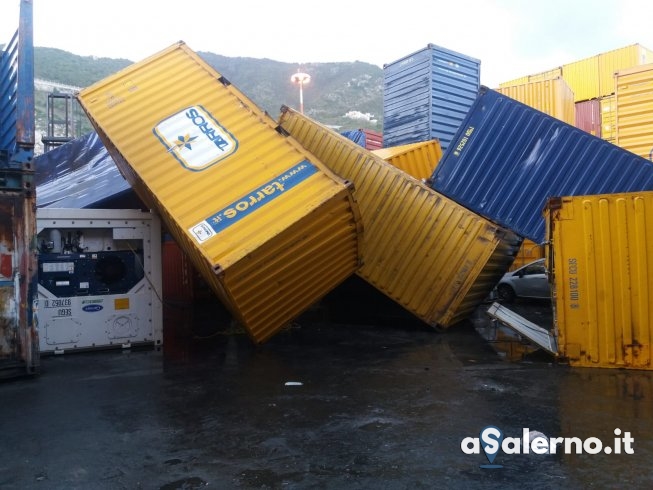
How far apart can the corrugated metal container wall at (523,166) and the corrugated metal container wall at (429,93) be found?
6247 millimetres

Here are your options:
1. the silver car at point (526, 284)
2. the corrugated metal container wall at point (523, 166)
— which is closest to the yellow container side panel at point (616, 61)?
the silver car at point (526, 284)

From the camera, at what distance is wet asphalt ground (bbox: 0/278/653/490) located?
371 centimetres

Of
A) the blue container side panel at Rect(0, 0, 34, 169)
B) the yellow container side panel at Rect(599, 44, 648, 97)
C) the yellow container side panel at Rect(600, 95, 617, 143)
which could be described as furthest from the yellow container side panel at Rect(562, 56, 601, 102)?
the blue container side panel at Rect(0, 0, 34, 169)

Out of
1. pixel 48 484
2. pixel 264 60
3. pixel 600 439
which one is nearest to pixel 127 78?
pixel 48 484

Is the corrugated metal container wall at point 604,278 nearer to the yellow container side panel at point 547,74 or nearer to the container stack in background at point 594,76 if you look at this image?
the container stack in background at point 594,76

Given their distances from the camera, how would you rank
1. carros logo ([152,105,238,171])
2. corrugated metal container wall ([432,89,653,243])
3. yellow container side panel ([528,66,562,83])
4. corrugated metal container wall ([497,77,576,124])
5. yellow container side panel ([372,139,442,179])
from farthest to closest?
yellow container side panel ([528,66,562,83]) < corrugated metal container wall ([497,77,576,124]) < yellow container side panel ([372,139,442,179]) < corrugated metal container wall ([432,89,653,243]) < carros logo ([152,105,238,171])

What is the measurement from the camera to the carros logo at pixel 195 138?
7.39 m

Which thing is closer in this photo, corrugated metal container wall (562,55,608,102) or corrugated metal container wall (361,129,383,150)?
corrugated metal container wall (562,55,608,102)

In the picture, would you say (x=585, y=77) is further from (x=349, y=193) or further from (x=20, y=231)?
(x=20, y=231)

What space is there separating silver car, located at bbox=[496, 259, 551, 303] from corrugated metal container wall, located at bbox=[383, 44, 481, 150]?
4851 millimetres

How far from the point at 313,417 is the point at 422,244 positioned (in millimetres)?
5168

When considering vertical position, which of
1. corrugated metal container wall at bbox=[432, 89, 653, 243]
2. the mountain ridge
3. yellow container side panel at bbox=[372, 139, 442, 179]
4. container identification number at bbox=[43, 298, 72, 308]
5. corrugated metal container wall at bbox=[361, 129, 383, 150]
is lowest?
container identification number at bbox=[43, 298, 72, 308]

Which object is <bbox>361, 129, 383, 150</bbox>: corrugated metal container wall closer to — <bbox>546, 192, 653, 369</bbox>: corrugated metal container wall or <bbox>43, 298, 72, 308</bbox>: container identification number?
<bbox>546, 192, 653, 369</bbox>: corrugated metal container wall

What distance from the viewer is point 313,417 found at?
4961 millimetres
